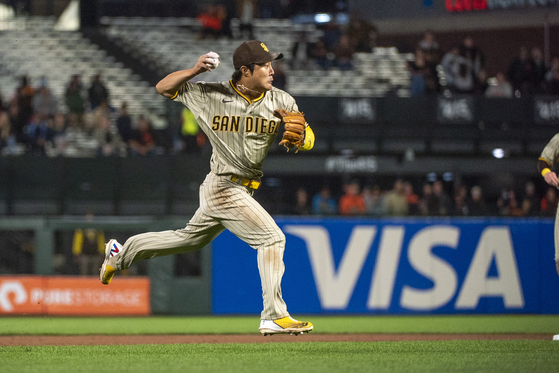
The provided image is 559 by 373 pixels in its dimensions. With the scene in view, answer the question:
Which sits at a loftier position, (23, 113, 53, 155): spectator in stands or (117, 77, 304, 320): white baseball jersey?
(117, 77, 304, 320): white baseball jersey

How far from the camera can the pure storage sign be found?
991 centimetres

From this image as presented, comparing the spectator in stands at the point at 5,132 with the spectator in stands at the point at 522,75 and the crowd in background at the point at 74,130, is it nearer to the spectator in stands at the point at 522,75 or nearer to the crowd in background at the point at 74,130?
the crowd in background at the point at 74,130

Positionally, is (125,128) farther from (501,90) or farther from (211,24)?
(501,90)

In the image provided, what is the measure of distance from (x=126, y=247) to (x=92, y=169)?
285 inches

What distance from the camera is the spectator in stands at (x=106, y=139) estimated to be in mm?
12828

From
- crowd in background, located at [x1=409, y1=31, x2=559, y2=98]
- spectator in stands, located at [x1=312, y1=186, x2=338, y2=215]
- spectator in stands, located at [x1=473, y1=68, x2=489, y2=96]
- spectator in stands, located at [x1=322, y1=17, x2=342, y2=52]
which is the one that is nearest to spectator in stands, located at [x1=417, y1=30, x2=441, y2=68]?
crowd in background, located at [x1=409, y1=31, x2=559, y2=98]

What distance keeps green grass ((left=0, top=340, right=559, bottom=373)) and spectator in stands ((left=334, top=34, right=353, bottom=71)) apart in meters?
11.1

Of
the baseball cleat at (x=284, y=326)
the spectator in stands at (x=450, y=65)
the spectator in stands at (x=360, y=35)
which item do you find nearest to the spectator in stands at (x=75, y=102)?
the spectator in stands at (x=360, y=35)

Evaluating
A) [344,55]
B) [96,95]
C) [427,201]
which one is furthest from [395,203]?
[96,95]

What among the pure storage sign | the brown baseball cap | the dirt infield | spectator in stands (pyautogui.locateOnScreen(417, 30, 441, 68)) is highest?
the brown baseball cap

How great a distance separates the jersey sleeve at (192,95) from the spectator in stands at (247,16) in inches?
525

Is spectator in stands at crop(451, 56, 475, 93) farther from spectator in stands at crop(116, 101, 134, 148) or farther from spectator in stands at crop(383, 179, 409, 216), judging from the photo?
spectator in stands at crop(116, 101, 134, 148)

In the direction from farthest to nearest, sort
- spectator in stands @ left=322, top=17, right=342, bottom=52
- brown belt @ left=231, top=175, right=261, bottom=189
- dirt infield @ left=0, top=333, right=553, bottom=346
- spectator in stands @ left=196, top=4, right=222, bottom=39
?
1. spectator in stands @ left=196, top=4, right=222, bottom=39
2. spectator in stands @ left=322, top=17, right=342, bottom=52
3. dirt infield @ left=0, top=333, right=553, bottom=346
4. brown belt @ left=231, top=175, right=261, bottom=189

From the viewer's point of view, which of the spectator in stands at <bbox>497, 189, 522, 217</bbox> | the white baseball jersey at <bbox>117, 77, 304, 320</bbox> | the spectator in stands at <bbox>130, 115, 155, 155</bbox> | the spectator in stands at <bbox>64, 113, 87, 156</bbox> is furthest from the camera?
the spectator in stands at <bbox>64, 113, 87, 156</bbox>
